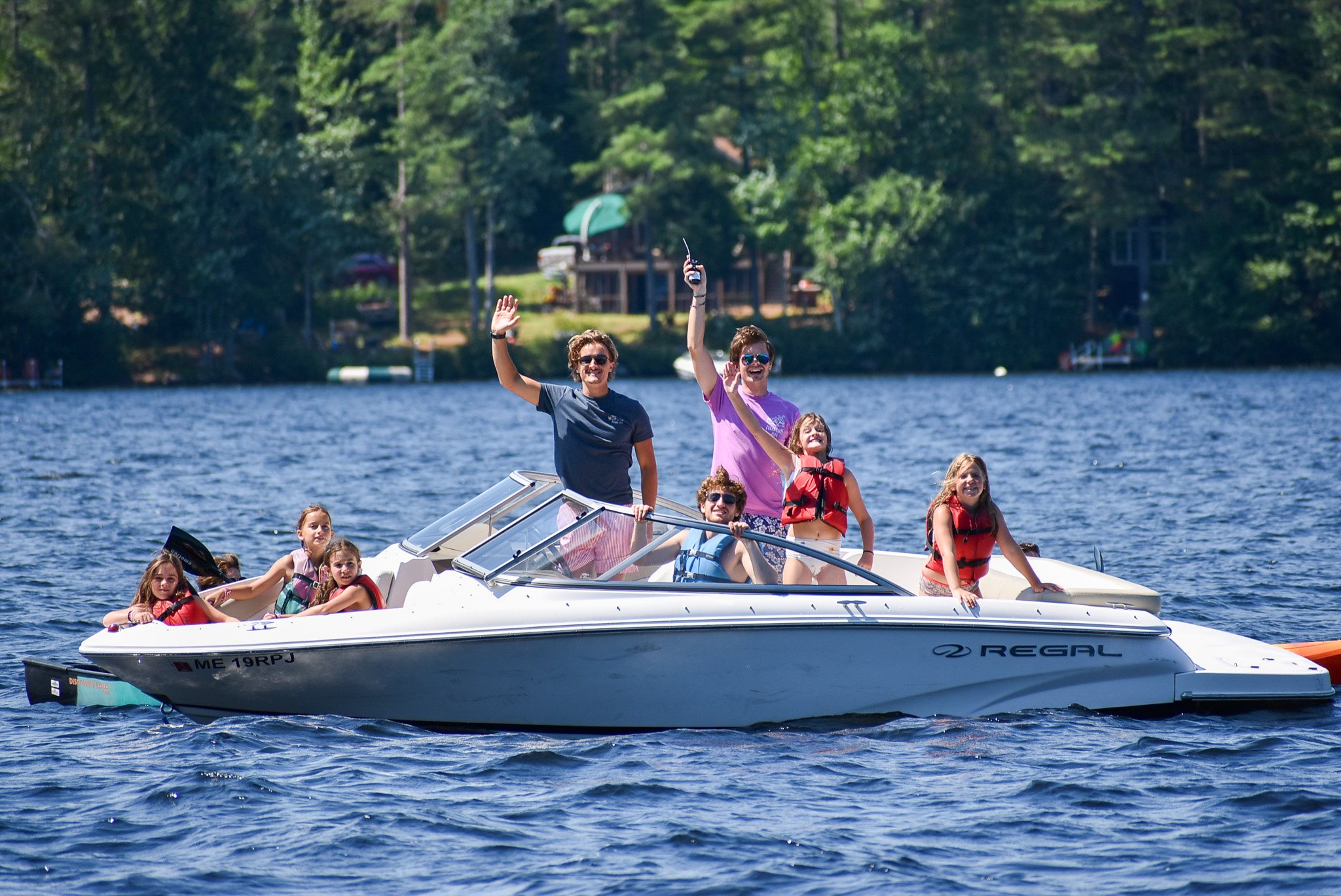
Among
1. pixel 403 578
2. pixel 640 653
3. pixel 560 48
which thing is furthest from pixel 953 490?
pixel 560 48

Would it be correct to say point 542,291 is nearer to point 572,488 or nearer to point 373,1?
point 373,1

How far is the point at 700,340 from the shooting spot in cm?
774

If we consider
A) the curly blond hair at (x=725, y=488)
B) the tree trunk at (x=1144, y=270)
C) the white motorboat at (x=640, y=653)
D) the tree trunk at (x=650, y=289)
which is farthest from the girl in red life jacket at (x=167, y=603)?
the tree trunk at (x=1144, y=270)

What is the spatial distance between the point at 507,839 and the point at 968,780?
7.36ft

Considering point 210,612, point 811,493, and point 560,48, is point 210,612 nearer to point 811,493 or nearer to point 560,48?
point 811,493

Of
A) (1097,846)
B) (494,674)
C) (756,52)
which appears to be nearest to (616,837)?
(494,674)

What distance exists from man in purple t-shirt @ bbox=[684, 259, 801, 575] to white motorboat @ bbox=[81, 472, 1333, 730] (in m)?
0.43

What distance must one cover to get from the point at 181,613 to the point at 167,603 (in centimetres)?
10

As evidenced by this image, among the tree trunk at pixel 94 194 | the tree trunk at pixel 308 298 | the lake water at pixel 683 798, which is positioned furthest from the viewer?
the tree trunk at pixel 308 298

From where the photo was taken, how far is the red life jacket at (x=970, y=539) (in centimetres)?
803

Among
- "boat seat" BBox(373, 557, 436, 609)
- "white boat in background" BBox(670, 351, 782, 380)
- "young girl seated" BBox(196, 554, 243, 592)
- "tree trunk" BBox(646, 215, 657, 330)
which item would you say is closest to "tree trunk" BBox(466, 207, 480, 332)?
"tree trunk" BBox(646, 215, 657, 330)

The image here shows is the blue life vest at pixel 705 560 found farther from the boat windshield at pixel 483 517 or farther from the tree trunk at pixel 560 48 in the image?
the tree trunk at pixel 560 48

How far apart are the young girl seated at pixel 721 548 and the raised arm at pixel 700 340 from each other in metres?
0.48

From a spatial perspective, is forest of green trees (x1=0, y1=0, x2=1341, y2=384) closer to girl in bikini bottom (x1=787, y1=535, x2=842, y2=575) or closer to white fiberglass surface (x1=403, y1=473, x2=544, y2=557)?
white fiberglass surface (x1=403, y1=473, x2=544, y2=557)
